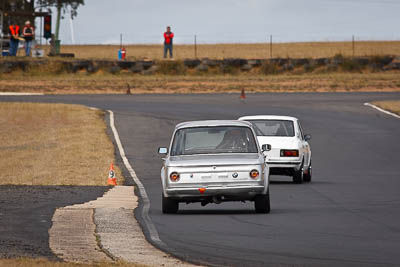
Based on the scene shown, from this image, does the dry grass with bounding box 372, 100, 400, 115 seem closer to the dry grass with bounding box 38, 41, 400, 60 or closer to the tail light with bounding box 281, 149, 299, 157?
the dry grass with bounding box 38, 41, 400, 60

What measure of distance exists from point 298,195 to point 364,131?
727 inches

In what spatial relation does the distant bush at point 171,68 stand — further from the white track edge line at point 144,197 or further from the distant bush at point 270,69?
the white track edge line at point 144,197

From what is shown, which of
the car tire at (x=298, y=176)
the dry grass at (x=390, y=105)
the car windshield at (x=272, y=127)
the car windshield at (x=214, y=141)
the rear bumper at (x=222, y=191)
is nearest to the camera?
the rear bumper at (x=222, y=191)

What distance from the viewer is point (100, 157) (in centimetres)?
3222

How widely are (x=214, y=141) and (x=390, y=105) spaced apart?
33.6 metres

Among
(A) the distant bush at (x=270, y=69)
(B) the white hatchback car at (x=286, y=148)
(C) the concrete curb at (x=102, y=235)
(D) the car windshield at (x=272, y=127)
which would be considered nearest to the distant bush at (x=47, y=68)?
(A) the distant bush at (x=270, y=69)

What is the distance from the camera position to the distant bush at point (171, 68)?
225 ft

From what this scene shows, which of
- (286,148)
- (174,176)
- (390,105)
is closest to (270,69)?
(390,105)

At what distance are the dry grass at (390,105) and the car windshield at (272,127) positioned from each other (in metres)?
22.6

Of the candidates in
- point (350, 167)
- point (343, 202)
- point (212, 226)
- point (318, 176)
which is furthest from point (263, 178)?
point (350, 167)

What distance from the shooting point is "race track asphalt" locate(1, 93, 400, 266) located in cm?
1247

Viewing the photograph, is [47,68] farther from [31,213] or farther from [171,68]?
[31,213]

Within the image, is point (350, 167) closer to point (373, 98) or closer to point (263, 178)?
point (263, 178)

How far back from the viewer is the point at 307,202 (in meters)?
19.6
